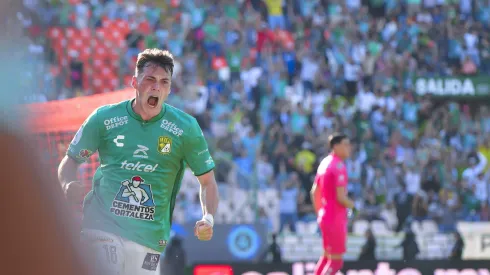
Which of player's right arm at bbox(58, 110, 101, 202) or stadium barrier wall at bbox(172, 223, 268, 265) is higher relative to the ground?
player's right arm at bbox(58, 110, 101, 202)

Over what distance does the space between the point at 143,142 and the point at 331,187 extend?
5.83 metres

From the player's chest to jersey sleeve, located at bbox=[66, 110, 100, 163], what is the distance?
0.07m

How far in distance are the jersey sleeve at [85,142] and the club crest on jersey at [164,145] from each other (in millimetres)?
387

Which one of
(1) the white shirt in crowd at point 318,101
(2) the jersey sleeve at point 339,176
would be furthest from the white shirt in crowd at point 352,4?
(2) the jersey sleeve at point 339,176

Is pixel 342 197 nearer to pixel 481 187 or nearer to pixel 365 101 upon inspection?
pixel 481 187

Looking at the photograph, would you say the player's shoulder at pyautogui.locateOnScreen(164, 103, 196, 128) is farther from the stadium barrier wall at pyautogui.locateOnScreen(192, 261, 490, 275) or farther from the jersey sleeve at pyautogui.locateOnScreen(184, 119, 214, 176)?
the stadium barrier wall at pyautogui.locateOnScreen(192, 261, 490, 275)

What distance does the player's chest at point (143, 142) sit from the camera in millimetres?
5301

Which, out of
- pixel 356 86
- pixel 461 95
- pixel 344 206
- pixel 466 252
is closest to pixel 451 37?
pixel 461 95

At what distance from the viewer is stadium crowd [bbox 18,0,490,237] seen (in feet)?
55.8

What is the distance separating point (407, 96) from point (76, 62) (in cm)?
761

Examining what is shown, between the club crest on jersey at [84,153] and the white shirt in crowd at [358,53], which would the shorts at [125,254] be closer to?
the club crest on jersey at [84,153]

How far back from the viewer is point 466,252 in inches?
612

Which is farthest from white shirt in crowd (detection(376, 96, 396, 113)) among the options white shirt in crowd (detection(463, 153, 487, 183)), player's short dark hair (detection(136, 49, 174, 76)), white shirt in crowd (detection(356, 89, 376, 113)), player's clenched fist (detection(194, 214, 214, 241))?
player's clenched fist (detection(194, 214, 214, 241))

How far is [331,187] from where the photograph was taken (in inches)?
427
